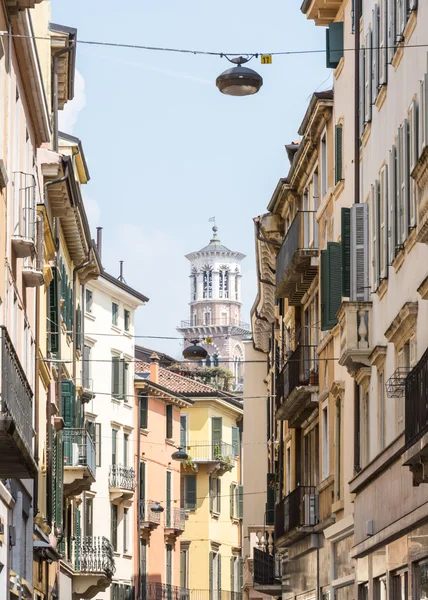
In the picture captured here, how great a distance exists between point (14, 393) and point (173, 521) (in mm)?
59483

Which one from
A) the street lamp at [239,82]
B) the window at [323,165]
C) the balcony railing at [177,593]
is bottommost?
the balcony railing at [177,593]

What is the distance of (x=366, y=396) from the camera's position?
1072 inches

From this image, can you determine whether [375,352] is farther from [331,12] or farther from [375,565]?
[331,12]

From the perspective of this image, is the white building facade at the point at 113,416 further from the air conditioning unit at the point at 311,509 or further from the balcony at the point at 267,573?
the air conditioning unit at the point at 311,509

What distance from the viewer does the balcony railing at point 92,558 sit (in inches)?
2099

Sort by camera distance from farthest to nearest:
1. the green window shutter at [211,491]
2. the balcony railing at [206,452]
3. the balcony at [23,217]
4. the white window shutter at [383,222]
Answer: the green window shutter at [211,491]
the balcony railing at [206,452]
the white window shutter at [383,222]
the balcony at [23,217]

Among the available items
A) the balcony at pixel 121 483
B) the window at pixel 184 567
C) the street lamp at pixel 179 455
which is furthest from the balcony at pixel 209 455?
the balcony at pixel 121 483

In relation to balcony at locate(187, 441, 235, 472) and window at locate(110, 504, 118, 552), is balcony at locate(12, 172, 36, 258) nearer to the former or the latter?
window at locate(110, 504, 118, 552)

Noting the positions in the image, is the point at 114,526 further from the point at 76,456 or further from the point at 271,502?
the point at 76,456

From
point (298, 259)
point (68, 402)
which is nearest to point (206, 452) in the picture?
point (68, 402)

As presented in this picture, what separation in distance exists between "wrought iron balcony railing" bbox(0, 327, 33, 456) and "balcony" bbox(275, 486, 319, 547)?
1448 centimetres

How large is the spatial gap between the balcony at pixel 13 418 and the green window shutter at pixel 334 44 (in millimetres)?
13071

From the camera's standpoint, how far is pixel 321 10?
3212cm

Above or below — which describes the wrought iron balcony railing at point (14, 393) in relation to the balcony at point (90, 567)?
below
